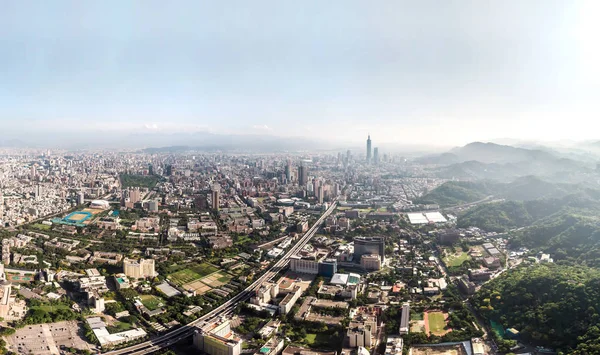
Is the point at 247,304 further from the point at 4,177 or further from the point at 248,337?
the point at 4,177

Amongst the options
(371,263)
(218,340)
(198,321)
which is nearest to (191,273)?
(198,321)

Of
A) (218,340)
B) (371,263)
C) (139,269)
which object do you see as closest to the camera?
(218,340)

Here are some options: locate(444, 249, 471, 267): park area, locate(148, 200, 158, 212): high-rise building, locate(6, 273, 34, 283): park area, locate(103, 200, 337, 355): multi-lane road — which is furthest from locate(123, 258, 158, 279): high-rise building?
locate(444, 249, 471, 267): park area

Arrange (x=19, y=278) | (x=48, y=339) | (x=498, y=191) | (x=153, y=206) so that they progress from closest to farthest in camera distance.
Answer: (x=48, y=339), (x=19, y=278), (x=153, y=206), (x=498, y=191)

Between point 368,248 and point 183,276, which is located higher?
point 368,248

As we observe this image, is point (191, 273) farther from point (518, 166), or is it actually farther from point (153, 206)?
point (518, 166)

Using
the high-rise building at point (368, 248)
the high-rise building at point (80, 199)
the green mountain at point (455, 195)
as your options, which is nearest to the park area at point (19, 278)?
the high-rise building at point (368, 248)

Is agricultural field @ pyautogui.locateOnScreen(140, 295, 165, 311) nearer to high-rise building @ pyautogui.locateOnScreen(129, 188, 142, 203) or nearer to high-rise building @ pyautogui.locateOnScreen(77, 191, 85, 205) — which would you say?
high-rise building @ pyautogui.locateOnScreen(129, 188, 142, 203)

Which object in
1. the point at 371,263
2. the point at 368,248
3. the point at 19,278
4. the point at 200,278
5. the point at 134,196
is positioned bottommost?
the point at 200,278

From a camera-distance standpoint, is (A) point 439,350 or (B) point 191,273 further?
(B) point 191,273
